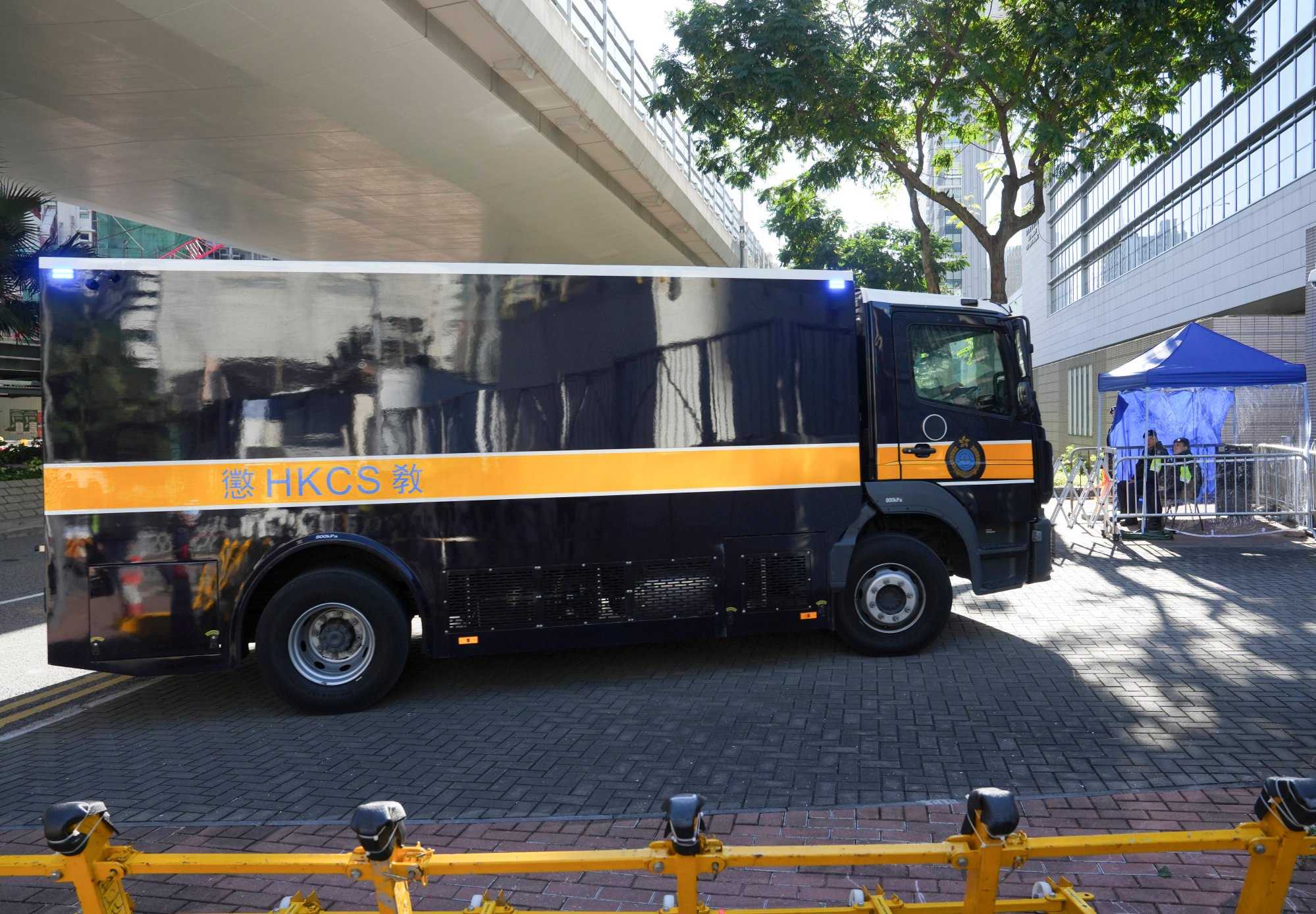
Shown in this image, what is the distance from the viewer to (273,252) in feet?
83.4

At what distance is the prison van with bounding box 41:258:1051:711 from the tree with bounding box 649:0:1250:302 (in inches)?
276

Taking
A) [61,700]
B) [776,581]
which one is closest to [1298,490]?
[776,581]

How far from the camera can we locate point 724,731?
573 cm

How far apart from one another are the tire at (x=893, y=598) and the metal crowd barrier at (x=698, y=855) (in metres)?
4.16

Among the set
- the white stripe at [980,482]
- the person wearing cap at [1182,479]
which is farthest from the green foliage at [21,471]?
the person wearing cap at [1182,479]

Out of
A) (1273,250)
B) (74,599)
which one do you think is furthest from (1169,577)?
(1273,250)

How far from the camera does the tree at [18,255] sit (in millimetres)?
17844

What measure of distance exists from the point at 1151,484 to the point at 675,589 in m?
9.32

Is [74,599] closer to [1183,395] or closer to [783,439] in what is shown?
[783,439]

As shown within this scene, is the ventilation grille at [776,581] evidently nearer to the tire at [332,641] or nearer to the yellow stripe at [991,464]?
the yellow stripe at [991,464]

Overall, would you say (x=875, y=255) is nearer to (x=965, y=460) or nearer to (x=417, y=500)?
(x=965, y=460)

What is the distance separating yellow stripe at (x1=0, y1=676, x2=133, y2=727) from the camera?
21.5ft

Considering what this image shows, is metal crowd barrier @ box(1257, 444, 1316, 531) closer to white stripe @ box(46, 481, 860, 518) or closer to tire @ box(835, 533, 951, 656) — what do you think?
tire @ box(835, 533, 951, 656)

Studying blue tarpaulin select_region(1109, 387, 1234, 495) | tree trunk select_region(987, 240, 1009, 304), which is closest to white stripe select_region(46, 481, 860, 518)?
tree trunk select_region(987, 240, 1009, 304)
